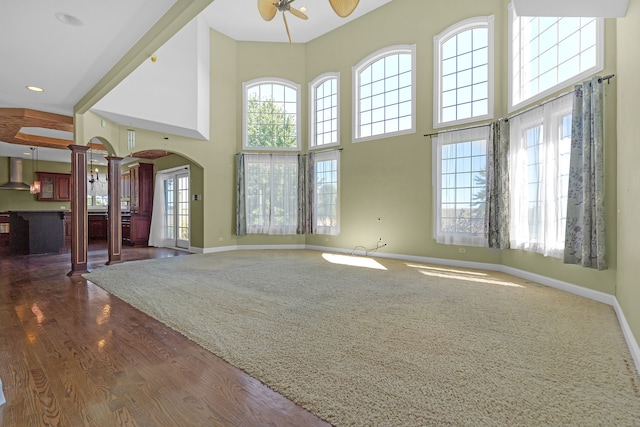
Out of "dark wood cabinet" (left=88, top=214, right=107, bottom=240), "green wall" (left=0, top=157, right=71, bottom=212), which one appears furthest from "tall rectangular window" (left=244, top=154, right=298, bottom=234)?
"green wall" (left=0, top=157, right=71, bottom=212)

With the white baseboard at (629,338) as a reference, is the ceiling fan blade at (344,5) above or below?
above

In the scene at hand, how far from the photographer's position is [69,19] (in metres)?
3.00

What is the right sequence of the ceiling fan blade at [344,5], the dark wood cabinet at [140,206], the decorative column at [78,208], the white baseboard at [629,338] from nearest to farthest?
the white baseboard at [629,338] < the ceiling fan blade at [344,5] < the decorative column at [78,208] < the dark wood cabinet at [140,206]

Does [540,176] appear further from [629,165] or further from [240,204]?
[240,204]

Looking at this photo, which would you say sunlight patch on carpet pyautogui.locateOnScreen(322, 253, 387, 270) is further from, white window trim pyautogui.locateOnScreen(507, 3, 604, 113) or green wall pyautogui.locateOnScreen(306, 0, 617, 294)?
white window trim pyautogui.locateOnScreen(507, 3, 604, 113)

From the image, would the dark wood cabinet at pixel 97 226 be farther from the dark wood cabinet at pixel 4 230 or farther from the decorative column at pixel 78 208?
the decorative column at pixel 78 208

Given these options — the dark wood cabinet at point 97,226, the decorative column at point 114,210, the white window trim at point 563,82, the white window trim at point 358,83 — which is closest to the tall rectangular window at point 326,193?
the white window trim at point 358,83

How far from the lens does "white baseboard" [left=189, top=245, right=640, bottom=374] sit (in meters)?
2.51

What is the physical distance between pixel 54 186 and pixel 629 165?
46.3 ft

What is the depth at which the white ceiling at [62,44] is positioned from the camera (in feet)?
9.30

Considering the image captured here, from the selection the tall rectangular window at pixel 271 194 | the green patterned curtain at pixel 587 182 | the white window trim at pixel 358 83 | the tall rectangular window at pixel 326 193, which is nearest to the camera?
the green patterned curtain at pixel 587 182

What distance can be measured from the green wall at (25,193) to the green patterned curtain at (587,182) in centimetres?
1266

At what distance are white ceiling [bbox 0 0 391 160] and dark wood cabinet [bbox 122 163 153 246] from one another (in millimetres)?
3480

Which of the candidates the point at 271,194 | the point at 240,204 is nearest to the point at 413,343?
the point at 271,194
